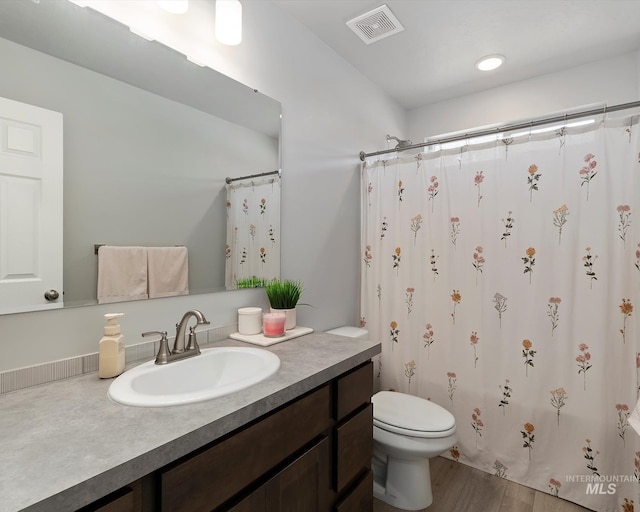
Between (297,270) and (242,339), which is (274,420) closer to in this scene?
(242,339)

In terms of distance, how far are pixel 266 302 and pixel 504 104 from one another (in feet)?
7.53

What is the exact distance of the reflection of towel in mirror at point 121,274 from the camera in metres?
1.11

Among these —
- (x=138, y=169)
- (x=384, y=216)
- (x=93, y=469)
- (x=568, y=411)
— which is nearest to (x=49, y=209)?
(x=138, y=169)

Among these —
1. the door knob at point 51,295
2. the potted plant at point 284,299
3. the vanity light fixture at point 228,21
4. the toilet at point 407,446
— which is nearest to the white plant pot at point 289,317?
the potted plant at point 284,299

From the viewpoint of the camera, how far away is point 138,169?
1.20 meters

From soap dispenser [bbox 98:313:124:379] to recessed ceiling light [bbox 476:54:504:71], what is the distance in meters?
2.52

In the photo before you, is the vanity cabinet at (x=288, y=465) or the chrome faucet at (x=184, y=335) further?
the chrome faucet at (x=184, y=335)

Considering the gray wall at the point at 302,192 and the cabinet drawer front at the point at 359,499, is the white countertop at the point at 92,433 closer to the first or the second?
the gray wall at the point at 302,192

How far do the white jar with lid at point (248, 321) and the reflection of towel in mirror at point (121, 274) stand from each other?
401 millimetres

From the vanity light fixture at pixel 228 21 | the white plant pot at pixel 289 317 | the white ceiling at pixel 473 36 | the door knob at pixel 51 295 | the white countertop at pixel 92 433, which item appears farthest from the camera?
the white ceiling at pixel 473 36

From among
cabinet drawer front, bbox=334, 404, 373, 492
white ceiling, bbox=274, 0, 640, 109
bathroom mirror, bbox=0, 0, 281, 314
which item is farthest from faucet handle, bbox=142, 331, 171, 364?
white ceiling, bbox=274, 0, 640, 109

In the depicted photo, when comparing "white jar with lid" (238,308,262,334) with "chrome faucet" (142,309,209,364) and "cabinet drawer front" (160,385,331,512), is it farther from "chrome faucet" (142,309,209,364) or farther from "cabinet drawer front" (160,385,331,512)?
"cabinet drawer front" (160,385,331,512)

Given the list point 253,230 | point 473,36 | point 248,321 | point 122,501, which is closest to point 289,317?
point 248,321

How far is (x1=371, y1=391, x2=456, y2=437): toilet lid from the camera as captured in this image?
158 centimetres
